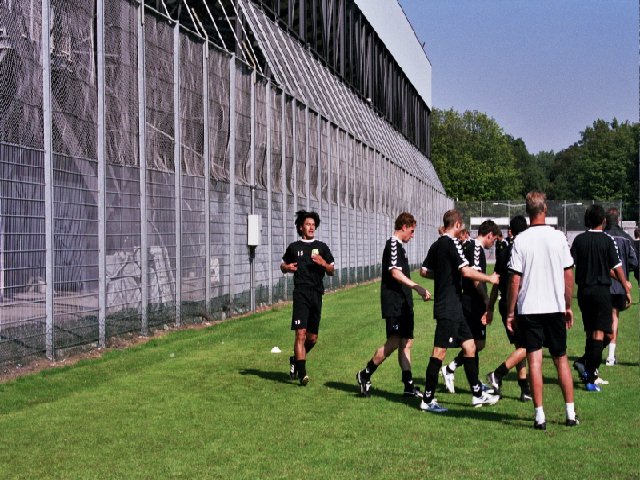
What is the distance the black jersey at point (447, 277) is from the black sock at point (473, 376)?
57cm

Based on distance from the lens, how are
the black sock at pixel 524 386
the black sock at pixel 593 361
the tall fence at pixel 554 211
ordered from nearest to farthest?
1. the black sock at pixel 524 386
2. the black sock at pixel 593 361
3. the tall fence at pixel 554 211

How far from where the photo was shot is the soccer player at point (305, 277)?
12781 mm

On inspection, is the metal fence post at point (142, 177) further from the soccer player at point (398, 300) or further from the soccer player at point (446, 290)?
the soccer player at point (446, 290)

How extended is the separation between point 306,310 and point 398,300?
67.0 inches

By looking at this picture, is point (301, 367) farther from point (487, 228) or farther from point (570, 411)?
point (570, 411)

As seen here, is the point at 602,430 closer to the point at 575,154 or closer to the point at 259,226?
the point at 259,226

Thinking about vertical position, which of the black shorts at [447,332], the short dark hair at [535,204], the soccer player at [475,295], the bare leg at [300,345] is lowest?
the bare leg at [300,345]

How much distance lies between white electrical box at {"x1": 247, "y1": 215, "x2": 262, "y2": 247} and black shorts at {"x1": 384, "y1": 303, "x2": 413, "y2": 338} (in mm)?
13306

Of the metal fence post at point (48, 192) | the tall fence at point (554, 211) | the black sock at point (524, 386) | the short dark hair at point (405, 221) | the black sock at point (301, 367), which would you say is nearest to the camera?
the short dark hair at point (405, 221)

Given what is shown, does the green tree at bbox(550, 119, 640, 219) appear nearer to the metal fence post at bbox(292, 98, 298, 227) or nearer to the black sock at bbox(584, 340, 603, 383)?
the metal fence post at bbox(292, 98, 298, 227)

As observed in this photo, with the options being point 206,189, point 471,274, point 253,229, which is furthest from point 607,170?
point 471,274

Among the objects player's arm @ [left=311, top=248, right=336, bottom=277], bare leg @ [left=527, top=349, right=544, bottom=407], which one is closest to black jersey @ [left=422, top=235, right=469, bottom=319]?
bare leg @ [left=527, top=349, right=544, bottom=407]

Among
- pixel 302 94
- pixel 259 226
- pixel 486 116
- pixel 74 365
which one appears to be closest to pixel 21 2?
pixel 74 365

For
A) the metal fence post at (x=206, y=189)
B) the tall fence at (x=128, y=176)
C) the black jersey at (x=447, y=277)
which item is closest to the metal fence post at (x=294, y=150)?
the tall fence at (x=128, y=176)
